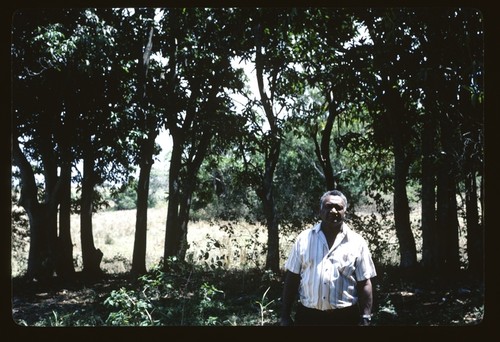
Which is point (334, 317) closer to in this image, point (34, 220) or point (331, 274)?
point (331, 274)

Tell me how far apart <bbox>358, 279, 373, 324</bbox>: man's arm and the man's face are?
1.43ft

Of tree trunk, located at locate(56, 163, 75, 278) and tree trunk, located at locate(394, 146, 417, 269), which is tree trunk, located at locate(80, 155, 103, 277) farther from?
tree trunk, located at locate(394, 146, 417, 269)

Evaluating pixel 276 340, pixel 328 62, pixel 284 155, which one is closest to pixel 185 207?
pixel 284 155

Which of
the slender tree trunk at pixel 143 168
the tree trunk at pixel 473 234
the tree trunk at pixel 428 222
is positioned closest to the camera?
the tree trunk at pixel 473 234

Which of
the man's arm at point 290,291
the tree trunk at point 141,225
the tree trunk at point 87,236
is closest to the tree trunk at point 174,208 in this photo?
the tree trunk at point 141,225

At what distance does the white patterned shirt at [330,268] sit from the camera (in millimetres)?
2773

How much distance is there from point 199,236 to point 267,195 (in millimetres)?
5351

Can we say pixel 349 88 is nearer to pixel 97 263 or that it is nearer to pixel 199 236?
pixel 97 263

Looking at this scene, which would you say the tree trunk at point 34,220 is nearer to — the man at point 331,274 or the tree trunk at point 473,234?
the man at point 331,274

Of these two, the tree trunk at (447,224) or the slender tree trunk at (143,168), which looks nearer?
the tree trunk at (447,224)

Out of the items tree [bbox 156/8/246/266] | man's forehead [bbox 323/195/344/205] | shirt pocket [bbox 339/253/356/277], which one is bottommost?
shirt pocket [bbox 339/253/356/277]

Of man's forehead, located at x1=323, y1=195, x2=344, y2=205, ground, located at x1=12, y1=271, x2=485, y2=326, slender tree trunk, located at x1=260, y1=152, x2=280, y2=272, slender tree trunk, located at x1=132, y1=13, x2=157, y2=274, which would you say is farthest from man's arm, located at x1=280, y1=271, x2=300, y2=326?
slender tree trunk, located at x1=132, y1=13, x2=157, y2=274

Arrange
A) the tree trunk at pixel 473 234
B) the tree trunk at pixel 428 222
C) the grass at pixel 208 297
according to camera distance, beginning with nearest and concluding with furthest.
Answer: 1. the grass at pixel 208 297
2. the tree trunk at pixel 473 234
3. the tree trunk at pixel 428 222

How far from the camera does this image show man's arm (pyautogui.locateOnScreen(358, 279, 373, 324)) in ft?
9.11
